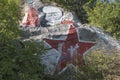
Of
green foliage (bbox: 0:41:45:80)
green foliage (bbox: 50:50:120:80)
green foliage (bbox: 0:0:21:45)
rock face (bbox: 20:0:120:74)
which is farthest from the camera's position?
rock face (bbox: 20:0:120:74)

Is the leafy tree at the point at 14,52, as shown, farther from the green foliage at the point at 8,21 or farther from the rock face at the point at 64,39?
the rock face at the point at 64,39

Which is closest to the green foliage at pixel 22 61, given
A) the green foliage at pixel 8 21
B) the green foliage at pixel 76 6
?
the green foliage at pixel 8 21

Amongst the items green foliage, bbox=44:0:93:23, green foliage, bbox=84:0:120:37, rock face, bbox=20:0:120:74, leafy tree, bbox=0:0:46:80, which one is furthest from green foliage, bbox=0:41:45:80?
green foliage, bbox=44:0:93:23

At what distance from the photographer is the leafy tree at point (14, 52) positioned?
312 inches

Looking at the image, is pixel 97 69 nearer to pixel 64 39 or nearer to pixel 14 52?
pixel 64 39

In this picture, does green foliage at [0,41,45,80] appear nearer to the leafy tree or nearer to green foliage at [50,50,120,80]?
the leafy tree

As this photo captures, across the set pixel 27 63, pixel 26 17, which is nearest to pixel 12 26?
pixel 27 63

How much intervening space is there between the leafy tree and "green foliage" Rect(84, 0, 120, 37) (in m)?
3.63

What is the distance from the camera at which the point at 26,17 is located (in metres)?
12.0

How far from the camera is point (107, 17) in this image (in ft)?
39.5

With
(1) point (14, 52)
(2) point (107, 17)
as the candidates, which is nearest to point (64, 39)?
(1) point (14, 52)

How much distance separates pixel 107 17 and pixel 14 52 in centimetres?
435

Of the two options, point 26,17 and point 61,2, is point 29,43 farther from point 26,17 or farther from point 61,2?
point 61,2

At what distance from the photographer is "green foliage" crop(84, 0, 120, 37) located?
39.3 feet
